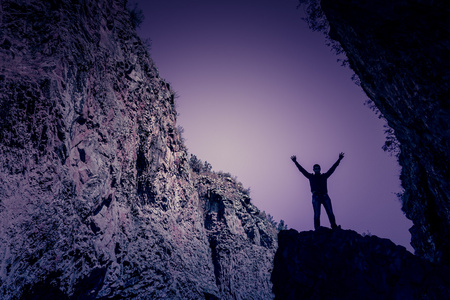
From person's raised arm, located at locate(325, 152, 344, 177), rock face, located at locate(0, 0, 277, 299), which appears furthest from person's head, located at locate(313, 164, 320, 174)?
rock face, located at locate(0, 0, 277, 299)

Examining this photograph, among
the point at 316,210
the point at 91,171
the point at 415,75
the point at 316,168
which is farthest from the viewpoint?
the point at 316,168

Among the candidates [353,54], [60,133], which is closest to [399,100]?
[353,54]

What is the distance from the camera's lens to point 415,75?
4109 millimetres

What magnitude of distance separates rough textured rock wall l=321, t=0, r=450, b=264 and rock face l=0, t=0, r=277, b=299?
6.15 metres

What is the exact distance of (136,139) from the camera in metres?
7.23

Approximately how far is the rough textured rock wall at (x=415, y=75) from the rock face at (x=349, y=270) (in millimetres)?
1141

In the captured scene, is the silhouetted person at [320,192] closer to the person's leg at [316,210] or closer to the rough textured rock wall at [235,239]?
the person's leg at [316,210]

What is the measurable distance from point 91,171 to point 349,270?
752cm

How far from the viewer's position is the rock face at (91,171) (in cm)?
328

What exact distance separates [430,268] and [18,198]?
8420 millimetres

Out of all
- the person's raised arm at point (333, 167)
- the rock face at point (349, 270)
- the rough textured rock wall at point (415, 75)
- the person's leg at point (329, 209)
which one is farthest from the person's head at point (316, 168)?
the rough textured rock wall at point (415, 75)

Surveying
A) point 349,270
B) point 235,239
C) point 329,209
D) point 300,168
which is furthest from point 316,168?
point 235,239

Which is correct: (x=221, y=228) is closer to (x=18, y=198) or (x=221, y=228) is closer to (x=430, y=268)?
(x=430, y=268)

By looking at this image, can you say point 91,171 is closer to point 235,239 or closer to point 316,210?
point 316,210
